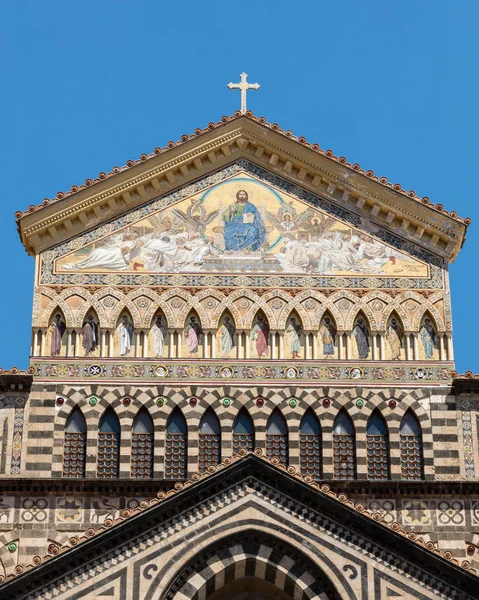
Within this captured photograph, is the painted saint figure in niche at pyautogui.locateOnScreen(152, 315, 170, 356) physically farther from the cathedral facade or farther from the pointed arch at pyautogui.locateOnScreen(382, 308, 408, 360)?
the pointed arch at pyautogui.locateOnScreen(382, 308, 408, 360)

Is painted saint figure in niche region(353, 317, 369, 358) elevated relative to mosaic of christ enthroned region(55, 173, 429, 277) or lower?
lower

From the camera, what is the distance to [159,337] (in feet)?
128

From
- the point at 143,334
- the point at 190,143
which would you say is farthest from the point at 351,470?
the point at 190,143

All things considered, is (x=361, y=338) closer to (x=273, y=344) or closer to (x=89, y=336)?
(x=273, y=344)

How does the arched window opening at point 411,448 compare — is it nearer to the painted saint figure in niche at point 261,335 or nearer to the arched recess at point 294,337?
the arched recess at point 294,337

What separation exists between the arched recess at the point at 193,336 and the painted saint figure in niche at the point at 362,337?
334 cm

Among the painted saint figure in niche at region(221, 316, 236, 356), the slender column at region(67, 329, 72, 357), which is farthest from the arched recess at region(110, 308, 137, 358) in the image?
the painted saint figure in niche at region(221, 316, 236, 356)

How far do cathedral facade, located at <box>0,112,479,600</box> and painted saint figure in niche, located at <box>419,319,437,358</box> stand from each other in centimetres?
5

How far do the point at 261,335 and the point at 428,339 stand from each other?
3.62m

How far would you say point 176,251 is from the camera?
131ft

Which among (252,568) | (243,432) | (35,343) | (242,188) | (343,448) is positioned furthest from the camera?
(242,188)

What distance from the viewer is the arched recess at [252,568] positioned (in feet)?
103

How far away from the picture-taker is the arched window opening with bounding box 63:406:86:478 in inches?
1492

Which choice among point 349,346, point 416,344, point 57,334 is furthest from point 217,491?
point 416,344
